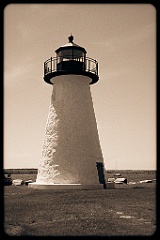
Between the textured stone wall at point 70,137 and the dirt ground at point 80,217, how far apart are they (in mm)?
5336

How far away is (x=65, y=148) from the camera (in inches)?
741

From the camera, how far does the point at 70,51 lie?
20328 millimetres

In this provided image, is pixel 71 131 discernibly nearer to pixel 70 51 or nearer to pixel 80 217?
pixel 70 51

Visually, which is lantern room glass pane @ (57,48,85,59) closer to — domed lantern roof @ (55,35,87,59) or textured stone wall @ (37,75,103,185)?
domed lantern roof @ (55,35,87,59)

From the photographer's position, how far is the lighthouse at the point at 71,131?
18453mm

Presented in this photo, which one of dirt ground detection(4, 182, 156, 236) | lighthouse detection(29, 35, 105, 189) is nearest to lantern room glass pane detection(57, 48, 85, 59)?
lighthouse detection(29, 35, 105, 189)

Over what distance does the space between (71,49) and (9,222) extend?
14.1 metres

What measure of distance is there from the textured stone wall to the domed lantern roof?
5.45 feet

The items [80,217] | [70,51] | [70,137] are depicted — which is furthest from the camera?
[70,51]

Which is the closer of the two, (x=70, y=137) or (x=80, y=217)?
(x=80, y=217)

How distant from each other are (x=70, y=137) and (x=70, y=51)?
20.7ft

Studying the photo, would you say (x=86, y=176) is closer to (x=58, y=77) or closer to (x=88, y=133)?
(x=88, y=133)

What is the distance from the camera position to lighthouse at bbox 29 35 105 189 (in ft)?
60.5

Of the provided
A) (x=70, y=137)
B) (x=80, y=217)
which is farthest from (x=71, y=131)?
(x=80, y=217)
